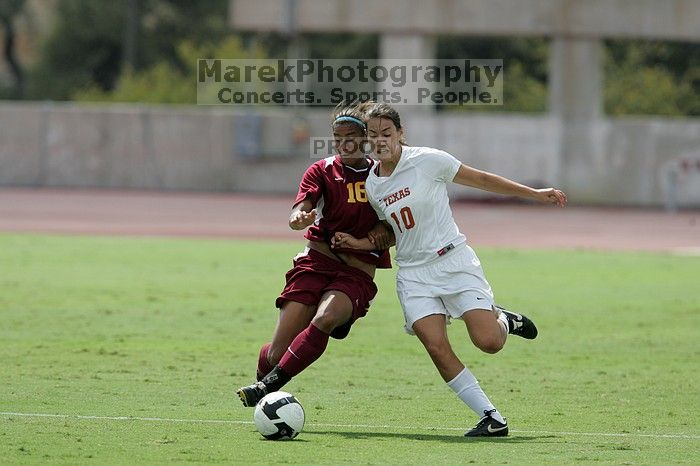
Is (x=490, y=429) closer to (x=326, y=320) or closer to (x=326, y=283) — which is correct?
(x=326, y=320)

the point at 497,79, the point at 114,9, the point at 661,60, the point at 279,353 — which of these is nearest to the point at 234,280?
the point at 279,353

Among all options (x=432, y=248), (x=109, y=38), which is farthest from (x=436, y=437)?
(x=109, y=38)

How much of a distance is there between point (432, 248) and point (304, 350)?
3.46 ft

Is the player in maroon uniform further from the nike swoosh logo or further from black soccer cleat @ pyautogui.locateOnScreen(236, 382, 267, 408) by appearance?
the nike swoosh logo

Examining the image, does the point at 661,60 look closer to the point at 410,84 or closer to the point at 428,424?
the point at 410,84

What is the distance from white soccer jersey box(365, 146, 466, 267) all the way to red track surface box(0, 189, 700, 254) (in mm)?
17706

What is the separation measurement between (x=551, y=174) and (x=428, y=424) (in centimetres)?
2964

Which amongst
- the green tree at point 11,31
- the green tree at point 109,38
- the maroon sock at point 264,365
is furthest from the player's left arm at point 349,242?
the green tree at point 11,31

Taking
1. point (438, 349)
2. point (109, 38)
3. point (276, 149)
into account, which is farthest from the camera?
point (109, 38)

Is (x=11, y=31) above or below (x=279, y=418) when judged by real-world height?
above

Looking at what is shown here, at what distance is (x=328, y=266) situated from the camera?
914 cm

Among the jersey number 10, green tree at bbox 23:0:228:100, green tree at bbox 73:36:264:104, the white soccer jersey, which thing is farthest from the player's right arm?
green tree at bbox 23:0:228:100

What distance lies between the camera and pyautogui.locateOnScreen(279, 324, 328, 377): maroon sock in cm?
878

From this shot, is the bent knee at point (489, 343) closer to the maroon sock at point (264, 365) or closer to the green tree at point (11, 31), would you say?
the maroon sock at point (264, 365)
